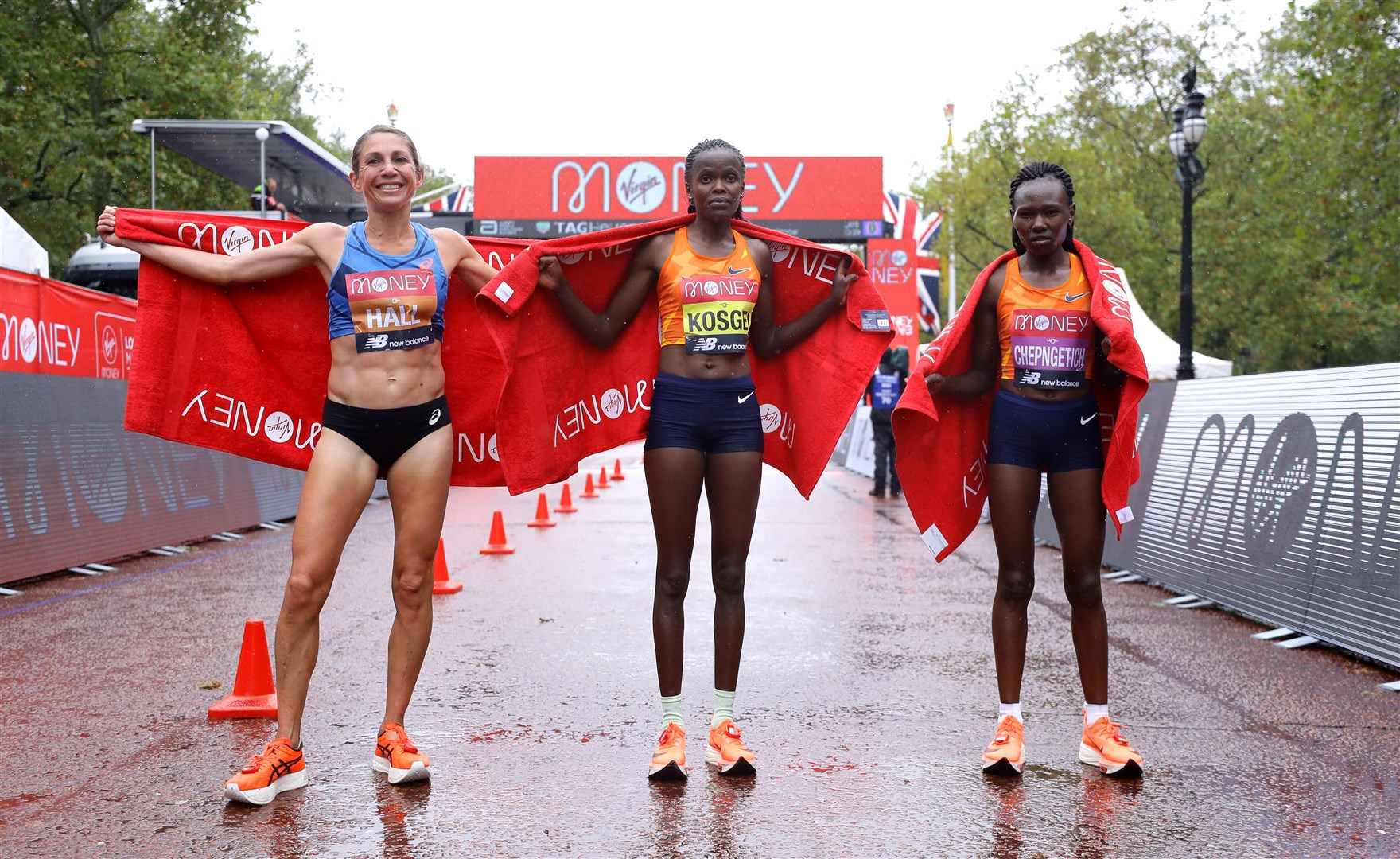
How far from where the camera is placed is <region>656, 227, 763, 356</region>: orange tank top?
495 cm

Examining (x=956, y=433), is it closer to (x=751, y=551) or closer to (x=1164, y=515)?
(x=1164, y=515)

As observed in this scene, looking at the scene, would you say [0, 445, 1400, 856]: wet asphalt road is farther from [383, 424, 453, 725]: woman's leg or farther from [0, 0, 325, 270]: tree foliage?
[0, 0, 325, 270]: tree foliage

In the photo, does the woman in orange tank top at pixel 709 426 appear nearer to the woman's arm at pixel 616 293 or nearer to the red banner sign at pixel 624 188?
the woman's arm at pixel 616 293

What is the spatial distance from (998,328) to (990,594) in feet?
16.9

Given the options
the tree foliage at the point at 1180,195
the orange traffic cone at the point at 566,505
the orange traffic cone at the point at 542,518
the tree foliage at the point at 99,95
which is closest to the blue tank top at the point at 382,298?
the orange traffic cone at the point at 542,518

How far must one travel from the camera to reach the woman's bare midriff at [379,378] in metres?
4.67

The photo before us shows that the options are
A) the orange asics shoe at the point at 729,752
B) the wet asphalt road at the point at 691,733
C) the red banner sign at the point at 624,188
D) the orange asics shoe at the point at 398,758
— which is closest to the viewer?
the wet asphalt road at the point at 691,733

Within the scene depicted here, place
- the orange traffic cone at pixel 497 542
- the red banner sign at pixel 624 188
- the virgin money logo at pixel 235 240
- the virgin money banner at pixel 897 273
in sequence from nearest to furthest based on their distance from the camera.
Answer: the virgin money logo at pixel 235 240
the orange traffic cone at pixel 497 542
the virgin money banner at pixel 897 273
the red banner sign at pixel 624 188

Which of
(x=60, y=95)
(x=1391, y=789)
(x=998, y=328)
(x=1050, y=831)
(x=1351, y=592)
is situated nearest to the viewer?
(x=1050, y=831)

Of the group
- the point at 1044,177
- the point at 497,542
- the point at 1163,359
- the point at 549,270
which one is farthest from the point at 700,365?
the point at 1163,359

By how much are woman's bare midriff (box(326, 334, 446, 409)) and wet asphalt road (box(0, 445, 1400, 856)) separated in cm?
133

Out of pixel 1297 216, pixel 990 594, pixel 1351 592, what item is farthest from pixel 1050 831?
pixel 1297 216

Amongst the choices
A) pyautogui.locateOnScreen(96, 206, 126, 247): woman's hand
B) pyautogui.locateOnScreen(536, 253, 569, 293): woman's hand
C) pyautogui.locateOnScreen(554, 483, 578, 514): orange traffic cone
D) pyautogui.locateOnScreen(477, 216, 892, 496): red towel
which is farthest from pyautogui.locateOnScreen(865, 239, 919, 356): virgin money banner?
pyautogui.locateOnScreen(96, 206, 126, 247): woman's hand

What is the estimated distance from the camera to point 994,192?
122ft
